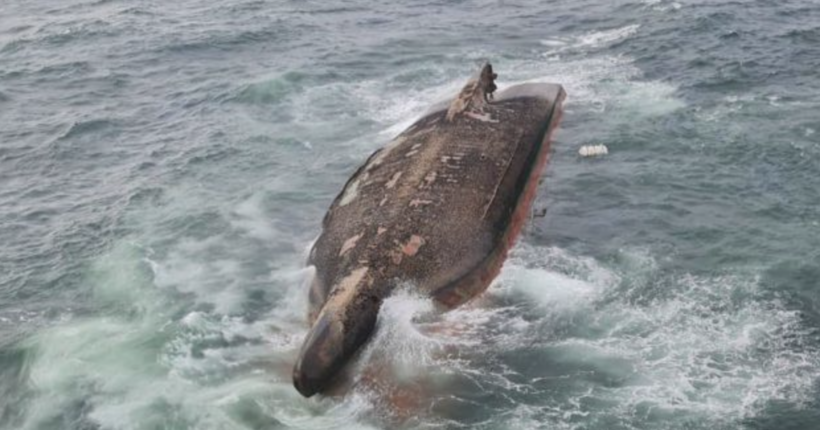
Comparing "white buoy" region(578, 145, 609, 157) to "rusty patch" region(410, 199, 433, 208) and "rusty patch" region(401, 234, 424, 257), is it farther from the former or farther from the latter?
"rusty patch" region(401, 234, 424, 257)

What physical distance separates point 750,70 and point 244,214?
81.5ft

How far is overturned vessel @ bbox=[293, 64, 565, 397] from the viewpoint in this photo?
22000 millimetres

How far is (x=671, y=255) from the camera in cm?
2627

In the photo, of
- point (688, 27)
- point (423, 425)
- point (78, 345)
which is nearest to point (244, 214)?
point (78, 345)

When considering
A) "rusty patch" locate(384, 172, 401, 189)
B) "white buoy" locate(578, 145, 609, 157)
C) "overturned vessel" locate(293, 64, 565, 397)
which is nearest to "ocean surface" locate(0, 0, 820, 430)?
"white buoy" locate(578, 145, 609, 157)

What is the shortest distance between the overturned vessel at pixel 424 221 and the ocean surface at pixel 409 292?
0.72 meters

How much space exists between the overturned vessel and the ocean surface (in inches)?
28.3

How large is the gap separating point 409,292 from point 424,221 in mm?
2978

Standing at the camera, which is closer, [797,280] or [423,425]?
[423,425]

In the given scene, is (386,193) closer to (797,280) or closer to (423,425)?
(423,425)

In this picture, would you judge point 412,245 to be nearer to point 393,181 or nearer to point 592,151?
point 393,181

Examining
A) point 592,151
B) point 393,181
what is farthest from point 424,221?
point 592,151

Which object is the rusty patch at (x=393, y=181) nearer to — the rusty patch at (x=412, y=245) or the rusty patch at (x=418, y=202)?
the rusty patch at (x=418, y=202)

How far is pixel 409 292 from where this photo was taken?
23453mm
